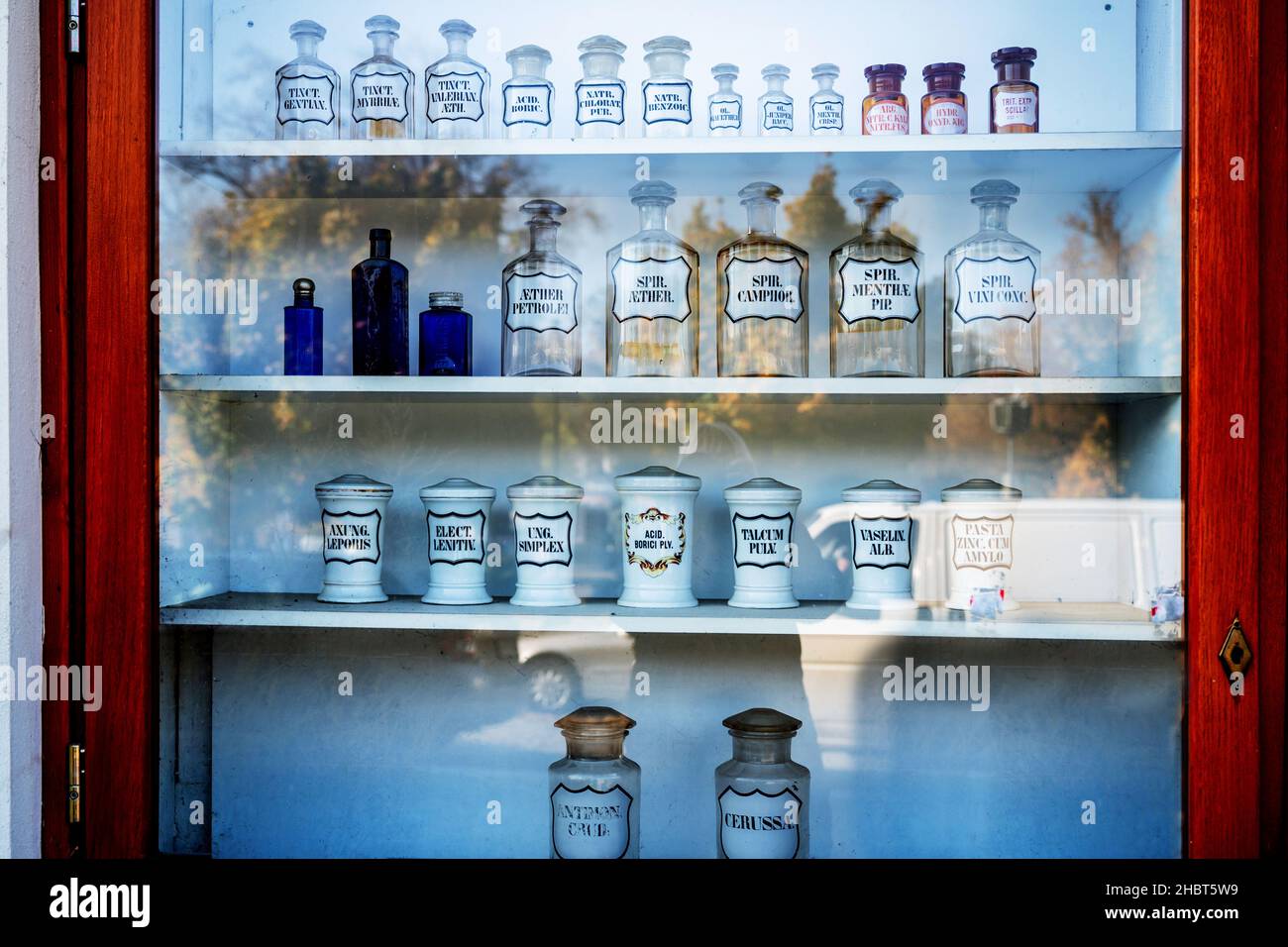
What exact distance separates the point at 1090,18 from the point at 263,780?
1.64m

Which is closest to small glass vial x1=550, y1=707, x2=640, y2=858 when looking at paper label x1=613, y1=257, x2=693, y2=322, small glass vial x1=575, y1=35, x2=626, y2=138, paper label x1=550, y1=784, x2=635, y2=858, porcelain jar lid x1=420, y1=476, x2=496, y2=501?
paper label x1=550, y1=784, x2=635, y2=858

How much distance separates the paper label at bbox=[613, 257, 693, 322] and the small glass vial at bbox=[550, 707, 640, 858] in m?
0.57

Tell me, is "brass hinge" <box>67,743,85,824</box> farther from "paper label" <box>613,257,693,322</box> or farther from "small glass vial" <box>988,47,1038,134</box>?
"small glass vial" <box>988,47,1038,134</box>

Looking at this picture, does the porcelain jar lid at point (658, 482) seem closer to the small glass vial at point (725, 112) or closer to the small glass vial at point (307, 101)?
the small glass vial at point (725, 112)

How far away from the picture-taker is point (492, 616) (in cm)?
137

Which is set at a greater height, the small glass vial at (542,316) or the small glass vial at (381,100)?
the small glass vial at (381,100)

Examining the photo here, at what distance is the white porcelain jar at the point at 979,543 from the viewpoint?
1.37 meters

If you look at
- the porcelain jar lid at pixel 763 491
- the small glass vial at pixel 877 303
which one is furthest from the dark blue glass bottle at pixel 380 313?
the small glass vial at pixel 877 303

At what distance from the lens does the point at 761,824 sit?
1.36m

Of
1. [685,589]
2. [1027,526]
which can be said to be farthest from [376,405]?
[1027,526]

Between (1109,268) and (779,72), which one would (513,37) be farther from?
(1109,268)

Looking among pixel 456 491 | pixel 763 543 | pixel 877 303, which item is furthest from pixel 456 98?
pixel 763 543

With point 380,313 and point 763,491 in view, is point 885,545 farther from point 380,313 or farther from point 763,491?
point 380,313

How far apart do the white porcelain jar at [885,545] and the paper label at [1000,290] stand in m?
0.27
